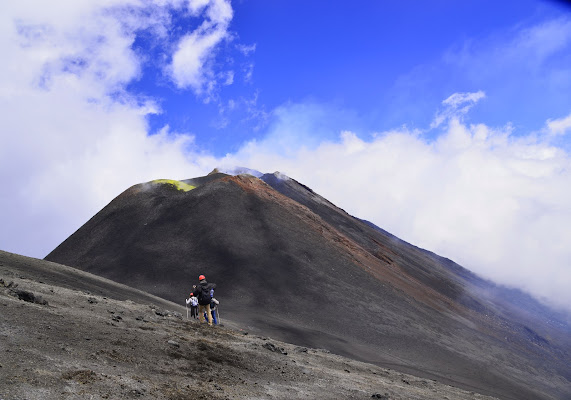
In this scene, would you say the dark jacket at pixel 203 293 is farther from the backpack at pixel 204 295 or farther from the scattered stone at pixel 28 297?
the scattered stone at pixel 28 297

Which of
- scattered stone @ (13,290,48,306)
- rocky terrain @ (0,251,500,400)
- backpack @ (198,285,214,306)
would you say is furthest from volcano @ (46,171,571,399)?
scattered stone @ (13,290,48,306)

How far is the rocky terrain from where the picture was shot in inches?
336

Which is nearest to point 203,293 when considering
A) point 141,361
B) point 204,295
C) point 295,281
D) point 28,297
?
point 204,295

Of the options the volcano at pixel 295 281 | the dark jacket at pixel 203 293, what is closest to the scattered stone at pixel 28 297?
the dark jacket at pixel 203 293

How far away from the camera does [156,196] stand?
5662 centimetres

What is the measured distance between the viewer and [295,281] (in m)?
41.8

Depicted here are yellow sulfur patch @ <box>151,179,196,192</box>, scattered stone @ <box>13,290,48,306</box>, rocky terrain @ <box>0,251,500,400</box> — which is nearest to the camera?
rocky terrain @ <box>0,251,500,400</box>

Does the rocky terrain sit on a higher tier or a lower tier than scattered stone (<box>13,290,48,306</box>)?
lower

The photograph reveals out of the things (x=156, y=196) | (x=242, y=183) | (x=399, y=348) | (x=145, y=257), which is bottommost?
(x=399, y=348)

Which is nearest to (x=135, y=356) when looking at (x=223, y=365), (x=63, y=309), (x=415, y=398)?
(x=223, y=365)

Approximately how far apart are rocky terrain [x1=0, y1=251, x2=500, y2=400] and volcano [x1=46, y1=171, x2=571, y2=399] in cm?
1395

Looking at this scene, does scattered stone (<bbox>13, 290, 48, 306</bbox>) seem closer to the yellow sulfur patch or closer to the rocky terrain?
the rocky terrain

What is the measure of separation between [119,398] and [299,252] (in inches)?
1540

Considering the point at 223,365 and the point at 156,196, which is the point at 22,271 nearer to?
the point at 223,365
